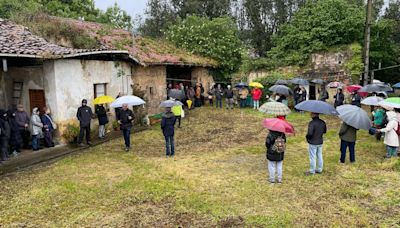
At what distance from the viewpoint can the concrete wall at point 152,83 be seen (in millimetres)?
15584

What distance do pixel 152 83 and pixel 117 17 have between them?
846 inches

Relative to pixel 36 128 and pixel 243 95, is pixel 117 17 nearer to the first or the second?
pixel 243 95

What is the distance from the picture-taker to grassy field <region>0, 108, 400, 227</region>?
19.2 ft

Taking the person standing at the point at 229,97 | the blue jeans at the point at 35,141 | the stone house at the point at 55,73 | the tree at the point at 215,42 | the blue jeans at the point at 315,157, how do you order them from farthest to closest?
the tree at the point at 215,42
the person standing at the point at 229,97
the blue jeans at the point at 35,141
the stone house at the point at 55,73
the blue jeans at the point at 315,157

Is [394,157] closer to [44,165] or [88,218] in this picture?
[88,218]

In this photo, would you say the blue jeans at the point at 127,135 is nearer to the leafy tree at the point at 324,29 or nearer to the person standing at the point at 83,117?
the person standing at the point at 83,117

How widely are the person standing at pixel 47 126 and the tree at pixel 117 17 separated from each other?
80.7ft

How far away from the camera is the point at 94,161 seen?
9.45 m

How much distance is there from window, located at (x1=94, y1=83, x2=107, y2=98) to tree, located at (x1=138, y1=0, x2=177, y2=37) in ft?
79.4

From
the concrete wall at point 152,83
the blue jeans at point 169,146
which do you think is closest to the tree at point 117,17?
the concrete wall at point 152,83

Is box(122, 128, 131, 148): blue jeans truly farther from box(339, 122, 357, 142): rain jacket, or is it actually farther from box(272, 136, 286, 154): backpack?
box(339, 122, 357, 142): rain jacket

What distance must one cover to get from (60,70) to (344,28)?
17.4 meters

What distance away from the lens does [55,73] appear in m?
10.7

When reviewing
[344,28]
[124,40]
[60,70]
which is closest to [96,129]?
[60,70]
